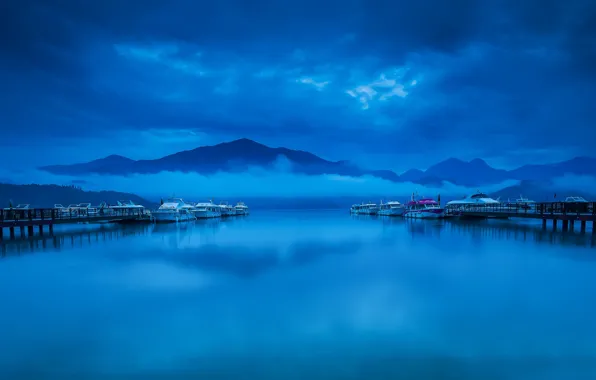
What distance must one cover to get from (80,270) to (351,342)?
53.5ft

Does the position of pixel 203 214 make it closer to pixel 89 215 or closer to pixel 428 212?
pixel 89 215

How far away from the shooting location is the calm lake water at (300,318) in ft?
25.7

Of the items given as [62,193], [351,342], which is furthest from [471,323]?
[62,193]

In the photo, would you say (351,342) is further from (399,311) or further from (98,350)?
(98,350)

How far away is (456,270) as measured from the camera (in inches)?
726

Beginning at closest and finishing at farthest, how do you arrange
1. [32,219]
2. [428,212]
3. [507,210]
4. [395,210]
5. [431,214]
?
[32,219] < [507,210] < [431,214] < [428,212] < [395,210]

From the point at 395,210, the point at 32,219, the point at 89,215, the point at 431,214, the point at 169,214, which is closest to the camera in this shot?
the point at 32,219

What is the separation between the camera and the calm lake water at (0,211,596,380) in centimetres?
783

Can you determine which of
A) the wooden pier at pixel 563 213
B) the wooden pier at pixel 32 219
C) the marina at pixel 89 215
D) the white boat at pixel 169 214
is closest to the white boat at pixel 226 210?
the marina at pixel 89 215

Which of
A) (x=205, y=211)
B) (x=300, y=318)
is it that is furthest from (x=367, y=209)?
(x=300, y=318)

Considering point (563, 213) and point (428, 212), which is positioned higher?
point (563, 213)

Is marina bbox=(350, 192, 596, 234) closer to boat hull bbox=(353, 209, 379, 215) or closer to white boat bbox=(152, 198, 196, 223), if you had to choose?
boat hull bbox=(353, 209, 379, 215)

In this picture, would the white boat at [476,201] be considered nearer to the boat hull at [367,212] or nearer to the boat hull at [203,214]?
the boat hull at [367,212]

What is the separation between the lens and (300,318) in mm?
11008
